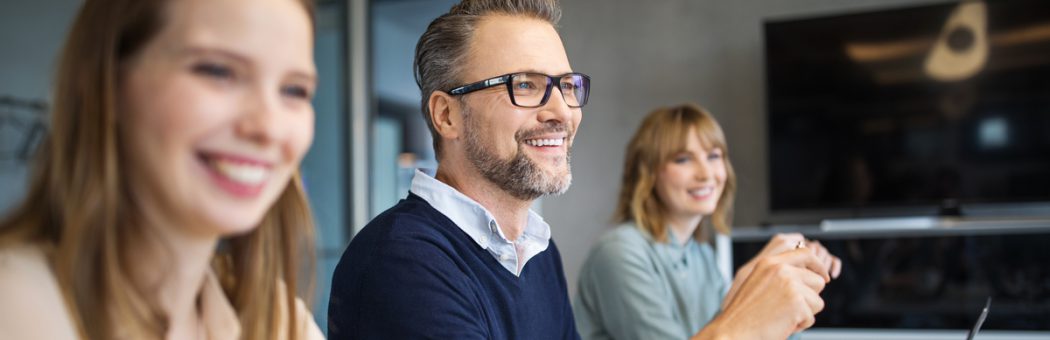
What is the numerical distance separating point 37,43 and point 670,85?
2598mm

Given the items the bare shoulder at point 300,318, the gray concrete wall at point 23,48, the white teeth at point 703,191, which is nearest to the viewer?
the bare shoulder at point 300,318

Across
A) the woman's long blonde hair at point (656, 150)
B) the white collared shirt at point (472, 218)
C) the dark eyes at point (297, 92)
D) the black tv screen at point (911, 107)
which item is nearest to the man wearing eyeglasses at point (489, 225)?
the white collared shirt at point (472, 218)

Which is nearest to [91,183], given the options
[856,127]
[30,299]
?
[30,299]

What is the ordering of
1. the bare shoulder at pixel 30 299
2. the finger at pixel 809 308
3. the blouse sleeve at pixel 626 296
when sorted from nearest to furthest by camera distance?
the bare shoulder at pixel 30 299 → the finger at pixel 809 308 → the blouse sleeve at pixel 626 296

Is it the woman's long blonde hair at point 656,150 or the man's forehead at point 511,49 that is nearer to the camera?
the man's forehead at point 511,49

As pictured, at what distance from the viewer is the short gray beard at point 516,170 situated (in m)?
1.29

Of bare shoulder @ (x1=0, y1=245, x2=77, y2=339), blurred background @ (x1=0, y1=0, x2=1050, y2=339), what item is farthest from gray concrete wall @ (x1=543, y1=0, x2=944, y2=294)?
bare shoulder @ (x1=0, y1=245, x2=77, y2=339)

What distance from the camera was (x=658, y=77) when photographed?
4043 millimetres

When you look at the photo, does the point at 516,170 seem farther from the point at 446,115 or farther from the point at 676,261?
the point at 676,261

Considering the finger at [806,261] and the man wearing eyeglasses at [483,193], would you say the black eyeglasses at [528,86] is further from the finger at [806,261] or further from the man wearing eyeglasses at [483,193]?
the finger at [806,261]

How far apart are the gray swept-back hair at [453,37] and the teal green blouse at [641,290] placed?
0.56m

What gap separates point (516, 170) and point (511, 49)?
0.64 ft

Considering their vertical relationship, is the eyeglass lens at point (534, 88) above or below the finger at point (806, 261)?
above

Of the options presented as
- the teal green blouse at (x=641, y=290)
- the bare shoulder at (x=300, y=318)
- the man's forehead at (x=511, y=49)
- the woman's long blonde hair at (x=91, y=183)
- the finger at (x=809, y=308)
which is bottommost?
the teal green blouse at (x=641, y=290)
